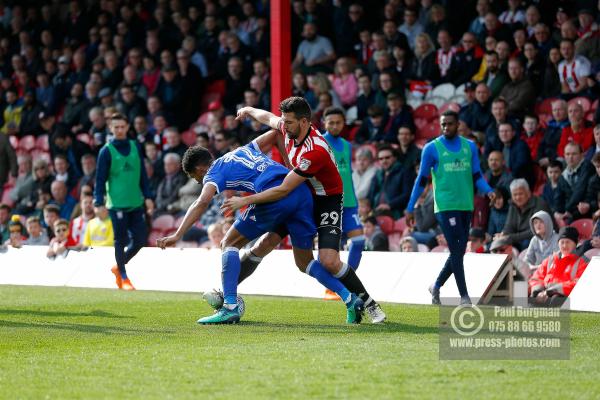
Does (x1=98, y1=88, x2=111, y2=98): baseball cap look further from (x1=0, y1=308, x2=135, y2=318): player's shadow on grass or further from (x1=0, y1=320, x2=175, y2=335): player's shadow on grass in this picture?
(x1=0, y1=320, x2=175, y2=335): player's shadow on grass

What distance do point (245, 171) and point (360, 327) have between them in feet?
5.32

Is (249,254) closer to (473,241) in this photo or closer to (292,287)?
(292,287)

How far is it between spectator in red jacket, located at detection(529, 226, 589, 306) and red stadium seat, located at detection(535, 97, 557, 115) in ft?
14.6

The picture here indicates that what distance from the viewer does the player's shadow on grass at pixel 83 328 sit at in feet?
32.3

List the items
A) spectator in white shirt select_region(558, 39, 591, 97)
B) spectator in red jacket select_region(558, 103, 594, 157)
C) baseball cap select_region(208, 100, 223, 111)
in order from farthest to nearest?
baseball cap select_region(208, 100, 223, 111) < spectator in white shirt select_region(558, 39, 591, 97) < spectator in red jacket select_region(558, 103, 594, 157)

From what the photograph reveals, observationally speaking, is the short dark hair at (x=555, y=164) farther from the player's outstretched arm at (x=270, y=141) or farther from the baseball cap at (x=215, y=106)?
the baseball cap at (x=215, y=106)

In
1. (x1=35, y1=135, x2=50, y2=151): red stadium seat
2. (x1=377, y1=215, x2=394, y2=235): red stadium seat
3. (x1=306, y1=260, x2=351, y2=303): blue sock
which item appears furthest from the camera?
(x1=35, y1=135, x2=50, y2=151): red stadium seat

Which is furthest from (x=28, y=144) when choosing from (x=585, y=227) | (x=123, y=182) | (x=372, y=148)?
(x=585, y=227)

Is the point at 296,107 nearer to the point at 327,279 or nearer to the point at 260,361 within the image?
the point at 327,279

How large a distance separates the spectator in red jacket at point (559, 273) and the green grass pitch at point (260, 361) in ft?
3.85

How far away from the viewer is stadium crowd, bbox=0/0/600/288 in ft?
52.6

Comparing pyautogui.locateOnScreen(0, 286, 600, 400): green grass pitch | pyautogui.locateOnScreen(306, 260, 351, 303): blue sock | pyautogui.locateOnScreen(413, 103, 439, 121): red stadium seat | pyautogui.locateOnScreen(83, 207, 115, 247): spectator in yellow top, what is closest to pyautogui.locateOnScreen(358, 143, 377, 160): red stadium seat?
pyautogui.locateOnScreen(413, 103, 439, 121): red stadium seat

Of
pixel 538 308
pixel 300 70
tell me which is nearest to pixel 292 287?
pixel 538 308

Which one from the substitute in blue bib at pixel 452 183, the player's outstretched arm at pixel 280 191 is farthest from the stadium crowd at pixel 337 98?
the player's outstretched arm at pixel 280 191
